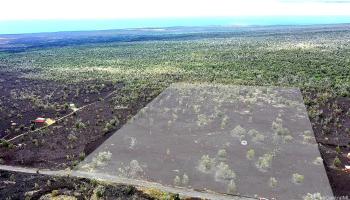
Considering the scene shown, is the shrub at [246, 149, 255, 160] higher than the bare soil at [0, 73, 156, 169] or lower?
A: higher

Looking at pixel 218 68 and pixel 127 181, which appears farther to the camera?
pixel 218 68

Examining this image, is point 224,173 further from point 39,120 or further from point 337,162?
point 39,120

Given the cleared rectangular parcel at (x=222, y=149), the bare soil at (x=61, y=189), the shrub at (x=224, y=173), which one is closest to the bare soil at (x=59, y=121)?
the cleared rectangular parcel at (x=222, y=149)

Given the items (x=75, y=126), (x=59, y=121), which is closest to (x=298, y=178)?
(x=75, y=126)

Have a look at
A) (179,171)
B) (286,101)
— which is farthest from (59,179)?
(286,101)

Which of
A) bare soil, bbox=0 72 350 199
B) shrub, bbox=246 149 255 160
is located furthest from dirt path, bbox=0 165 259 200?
shrub, bbox=246 149 255 160

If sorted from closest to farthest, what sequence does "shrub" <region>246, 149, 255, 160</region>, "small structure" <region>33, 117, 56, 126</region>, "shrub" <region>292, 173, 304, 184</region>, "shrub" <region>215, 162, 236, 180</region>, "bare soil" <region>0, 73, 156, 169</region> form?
"shrub" <region>292, 173, 304, 184</region>
"shrub" <region>215, 162, 236, 180</region>
"shrub" <region>246, 149, 255, 160</region>
"bare soil" <region>0, 73, 156, 169</region>
"small structure" <region>33, 117, 56, 126</region>

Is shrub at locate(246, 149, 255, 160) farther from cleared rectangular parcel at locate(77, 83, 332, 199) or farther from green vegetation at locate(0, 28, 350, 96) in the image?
green vegetation at locate(0, 28, 350, 96)

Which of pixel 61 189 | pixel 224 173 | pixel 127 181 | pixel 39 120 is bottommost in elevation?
pixel 61 189

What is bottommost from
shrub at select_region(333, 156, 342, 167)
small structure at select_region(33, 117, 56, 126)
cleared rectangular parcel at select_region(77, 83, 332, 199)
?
shrub at select_region(333, 156, 342, 167)

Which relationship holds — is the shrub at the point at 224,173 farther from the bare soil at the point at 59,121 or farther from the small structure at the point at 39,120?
the small structure at the point at 39,120
